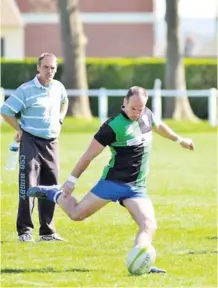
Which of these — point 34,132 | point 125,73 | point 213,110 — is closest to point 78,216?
point 34,132

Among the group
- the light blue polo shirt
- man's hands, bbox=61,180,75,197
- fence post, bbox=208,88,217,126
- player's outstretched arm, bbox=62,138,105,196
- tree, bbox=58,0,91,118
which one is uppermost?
the light blue polo shirt

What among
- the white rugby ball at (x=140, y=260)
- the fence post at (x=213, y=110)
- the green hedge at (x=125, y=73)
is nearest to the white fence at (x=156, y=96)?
the fence post at (x=213, y=110)

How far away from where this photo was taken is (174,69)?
39344 mm

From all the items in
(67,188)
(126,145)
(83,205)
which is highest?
(126,145)

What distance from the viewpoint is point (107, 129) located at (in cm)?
1029

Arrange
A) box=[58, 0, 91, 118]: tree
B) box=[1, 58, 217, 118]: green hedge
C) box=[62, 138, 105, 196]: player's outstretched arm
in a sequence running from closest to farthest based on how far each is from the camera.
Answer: box=[62, 138, 105, 196]: player's outstretched arm, box=[58, 0, 91, 118]: tree, box=[1, 58, 217, 118]: green hedge

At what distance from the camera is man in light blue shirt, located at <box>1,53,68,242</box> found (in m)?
11.9

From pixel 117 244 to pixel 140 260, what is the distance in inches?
73.3

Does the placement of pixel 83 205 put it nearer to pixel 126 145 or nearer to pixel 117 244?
pixel 126 145

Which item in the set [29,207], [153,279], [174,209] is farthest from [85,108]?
[153,279]

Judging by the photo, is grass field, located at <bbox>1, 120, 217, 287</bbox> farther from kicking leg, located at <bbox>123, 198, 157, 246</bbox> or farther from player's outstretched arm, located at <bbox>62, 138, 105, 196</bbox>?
player's outstretched arm, located at <bbox>62, 138, 105, 196</bbox>

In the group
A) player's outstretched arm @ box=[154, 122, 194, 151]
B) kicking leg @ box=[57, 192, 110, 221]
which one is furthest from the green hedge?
kicking leg @ box=[57, 192, 110, 221]

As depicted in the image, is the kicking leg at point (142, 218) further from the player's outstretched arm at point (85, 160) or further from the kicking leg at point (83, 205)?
the player's outstretched arm at point (85, 160)

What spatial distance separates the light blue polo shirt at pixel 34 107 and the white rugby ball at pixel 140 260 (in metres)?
2.42
